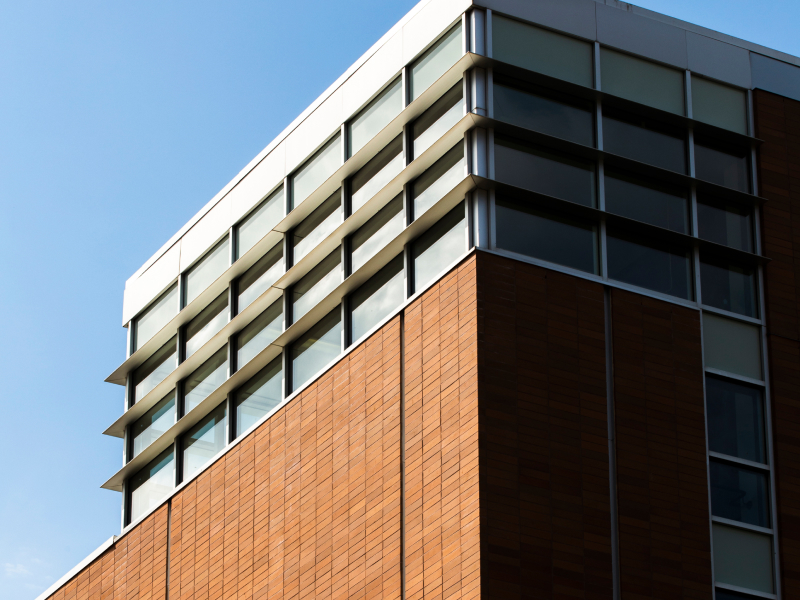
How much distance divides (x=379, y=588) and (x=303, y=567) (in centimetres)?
255

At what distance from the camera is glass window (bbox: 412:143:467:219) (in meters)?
27.3

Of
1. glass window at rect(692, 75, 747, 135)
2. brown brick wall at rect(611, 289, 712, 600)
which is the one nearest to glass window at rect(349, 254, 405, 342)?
brown brick wall at rect(611, 289, 712, 600)

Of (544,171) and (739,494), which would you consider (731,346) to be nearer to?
(739,494)

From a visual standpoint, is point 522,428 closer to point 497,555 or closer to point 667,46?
point 497,555

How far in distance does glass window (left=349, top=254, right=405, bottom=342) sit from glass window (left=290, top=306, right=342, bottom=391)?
449mm

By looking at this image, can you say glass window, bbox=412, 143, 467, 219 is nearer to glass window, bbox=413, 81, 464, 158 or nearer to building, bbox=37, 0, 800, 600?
building, bbox=37, 0, 800, 600

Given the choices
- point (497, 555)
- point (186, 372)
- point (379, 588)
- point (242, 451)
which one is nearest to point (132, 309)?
point (186, 372)

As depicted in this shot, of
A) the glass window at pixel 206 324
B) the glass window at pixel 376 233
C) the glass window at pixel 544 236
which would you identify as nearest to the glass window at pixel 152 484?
the glass window at pixel 206 324

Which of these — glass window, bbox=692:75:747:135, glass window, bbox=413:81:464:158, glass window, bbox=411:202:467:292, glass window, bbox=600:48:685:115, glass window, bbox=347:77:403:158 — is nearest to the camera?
glass window, bbox=411:202:467:292

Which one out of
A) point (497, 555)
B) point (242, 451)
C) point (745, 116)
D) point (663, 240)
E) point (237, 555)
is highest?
point (745, 116)

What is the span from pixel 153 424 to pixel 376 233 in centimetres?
870

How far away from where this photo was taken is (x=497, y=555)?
77.6 feet

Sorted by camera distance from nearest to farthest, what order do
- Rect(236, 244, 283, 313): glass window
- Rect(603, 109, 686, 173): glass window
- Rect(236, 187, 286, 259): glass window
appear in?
Rect(603, 109, 686, 173): glass window, Rect(236, 244, 283, 313): glass window, Rect(236, 187, 286, 259): glass window

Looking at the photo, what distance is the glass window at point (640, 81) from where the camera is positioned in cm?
2855
